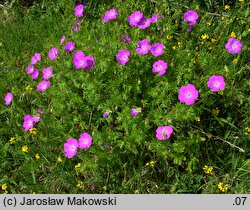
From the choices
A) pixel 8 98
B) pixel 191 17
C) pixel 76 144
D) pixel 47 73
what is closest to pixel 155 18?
pixel 191 17

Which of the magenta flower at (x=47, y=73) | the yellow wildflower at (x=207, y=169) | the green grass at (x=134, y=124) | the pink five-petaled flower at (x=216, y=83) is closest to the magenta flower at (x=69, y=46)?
A: the green grass at (x=134, y=124)

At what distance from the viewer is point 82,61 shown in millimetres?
2852

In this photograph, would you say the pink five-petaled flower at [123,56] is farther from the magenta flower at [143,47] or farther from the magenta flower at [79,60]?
the magenta flower at [79,60]

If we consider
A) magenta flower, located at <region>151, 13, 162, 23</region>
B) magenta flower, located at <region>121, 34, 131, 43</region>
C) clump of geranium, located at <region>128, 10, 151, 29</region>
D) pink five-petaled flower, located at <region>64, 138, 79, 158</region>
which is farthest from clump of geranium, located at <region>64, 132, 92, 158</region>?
magenta flower, located at <region>151, 13, 162, 23</region>

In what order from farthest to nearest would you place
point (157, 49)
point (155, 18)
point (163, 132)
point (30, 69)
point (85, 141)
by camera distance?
point (30, 69) < point (155, 18) < point (157, 49) < point (85, 141) < point (163, 132)

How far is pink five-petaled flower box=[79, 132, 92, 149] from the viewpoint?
2742 millimetres

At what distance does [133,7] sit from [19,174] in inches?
63.8

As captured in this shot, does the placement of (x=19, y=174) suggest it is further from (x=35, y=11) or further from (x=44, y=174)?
(x=35, y=11)

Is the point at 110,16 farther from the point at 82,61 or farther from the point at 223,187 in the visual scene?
the point at 223,187

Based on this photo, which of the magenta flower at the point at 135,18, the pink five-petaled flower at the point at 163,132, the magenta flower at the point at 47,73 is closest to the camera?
the pink five-petaled flower at the point at 163,132

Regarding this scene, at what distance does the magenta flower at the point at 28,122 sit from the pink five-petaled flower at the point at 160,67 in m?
0.94

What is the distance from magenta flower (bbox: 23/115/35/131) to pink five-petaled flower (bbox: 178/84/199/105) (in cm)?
108

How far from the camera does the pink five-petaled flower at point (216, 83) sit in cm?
265

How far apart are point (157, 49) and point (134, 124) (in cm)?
55
